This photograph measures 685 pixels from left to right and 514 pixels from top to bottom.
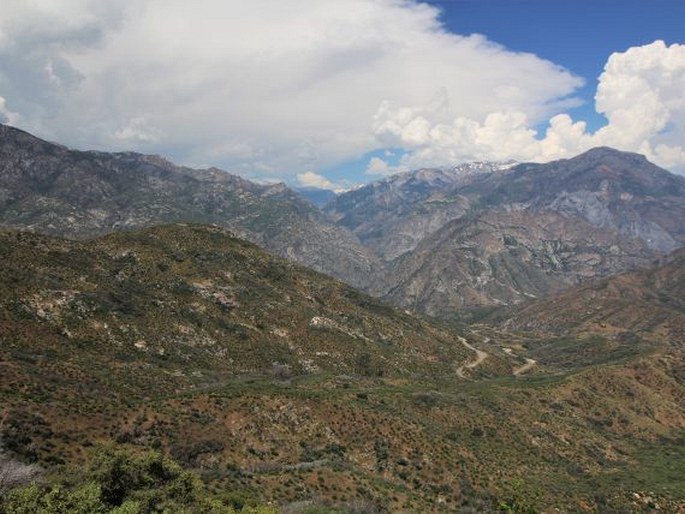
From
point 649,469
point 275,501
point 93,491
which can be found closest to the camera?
point 93,491

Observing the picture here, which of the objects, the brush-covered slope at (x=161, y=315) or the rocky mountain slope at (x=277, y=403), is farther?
the brush-covered slope at (x=161, y=315)

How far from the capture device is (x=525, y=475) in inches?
3981

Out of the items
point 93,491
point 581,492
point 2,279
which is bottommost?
point 581,492

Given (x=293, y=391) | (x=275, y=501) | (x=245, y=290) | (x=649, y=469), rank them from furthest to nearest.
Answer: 1. (x=245, y=290)
2. (x=649, y=469)
3. (x=293, y=391)
4. (x=275, y=501)

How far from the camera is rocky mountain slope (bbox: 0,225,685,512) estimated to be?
74312mm

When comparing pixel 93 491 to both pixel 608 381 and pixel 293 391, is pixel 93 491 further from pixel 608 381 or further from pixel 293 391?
pixel 608 381

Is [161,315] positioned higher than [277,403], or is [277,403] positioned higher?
[161,315]

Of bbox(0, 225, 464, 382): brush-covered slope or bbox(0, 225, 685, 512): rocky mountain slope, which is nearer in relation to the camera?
bbox(0, 225, 685, 512): rocky mountain slope

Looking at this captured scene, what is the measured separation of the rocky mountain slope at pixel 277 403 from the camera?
74.3 m

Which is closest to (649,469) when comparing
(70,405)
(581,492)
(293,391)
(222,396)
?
(581,492)

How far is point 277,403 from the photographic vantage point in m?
98.4

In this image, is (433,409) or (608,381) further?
(608,381)

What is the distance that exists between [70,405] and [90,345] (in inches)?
1965

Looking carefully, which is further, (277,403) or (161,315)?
(161,315)
